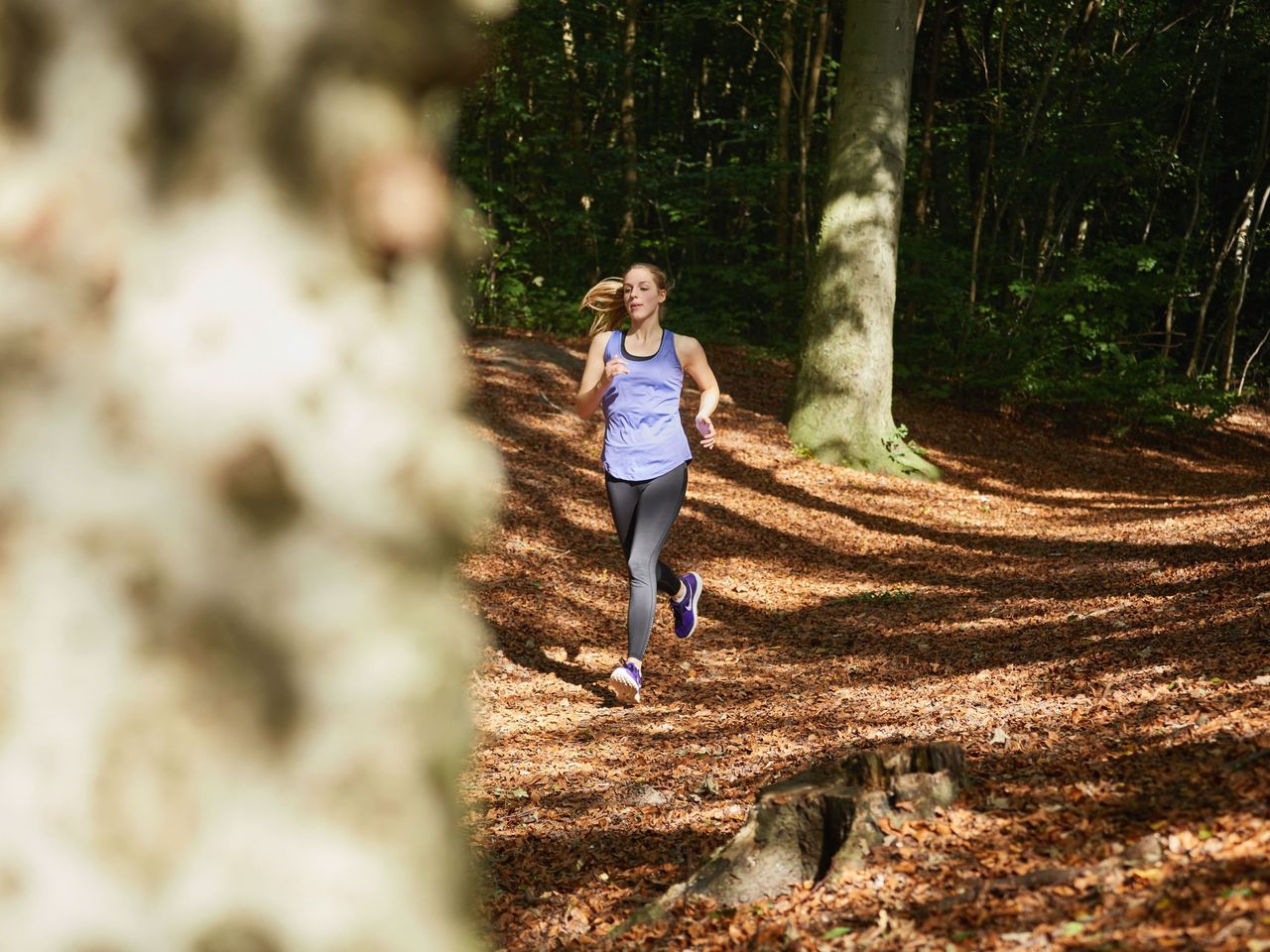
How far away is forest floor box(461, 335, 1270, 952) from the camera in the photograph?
276 centimetres

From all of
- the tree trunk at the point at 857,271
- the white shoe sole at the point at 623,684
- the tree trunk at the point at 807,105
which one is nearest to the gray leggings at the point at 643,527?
the white shoe sole at the point at 623,684

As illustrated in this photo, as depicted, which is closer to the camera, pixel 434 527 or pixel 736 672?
pixel 434 527

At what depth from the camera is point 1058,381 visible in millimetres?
17188

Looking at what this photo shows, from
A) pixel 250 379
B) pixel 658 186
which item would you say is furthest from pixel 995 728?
pixel 658 186

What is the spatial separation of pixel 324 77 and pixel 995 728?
4.03m

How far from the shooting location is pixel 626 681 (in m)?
5.82

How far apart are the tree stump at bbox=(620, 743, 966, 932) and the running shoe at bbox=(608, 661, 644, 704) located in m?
2.50

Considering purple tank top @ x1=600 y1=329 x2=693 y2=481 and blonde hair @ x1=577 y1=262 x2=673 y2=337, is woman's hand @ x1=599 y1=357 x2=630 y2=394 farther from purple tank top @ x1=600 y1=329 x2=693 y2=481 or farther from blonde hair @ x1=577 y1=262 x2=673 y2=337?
blonde hair @ x1=577 y1=262 x2=673 y2=337

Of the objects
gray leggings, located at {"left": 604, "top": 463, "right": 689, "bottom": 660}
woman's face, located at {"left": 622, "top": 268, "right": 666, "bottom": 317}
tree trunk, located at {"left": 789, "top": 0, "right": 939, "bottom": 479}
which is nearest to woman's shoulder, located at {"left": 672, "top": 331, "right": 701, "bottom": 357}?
woman's face, located at {"left": 622, "top": 268, "right": 666, "bottom": 317}

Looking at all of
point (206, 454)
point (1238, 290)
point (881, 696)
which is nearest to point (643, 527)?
point (881, 696)

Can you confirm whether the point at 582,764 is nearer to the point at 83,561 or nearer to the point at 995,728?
the point at 995,728

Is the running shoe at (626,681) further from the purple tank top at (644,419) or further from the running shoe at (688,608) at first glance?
the purple tank top at (644,419)

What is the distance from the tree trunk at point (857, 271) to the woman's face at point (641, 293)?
292 inches

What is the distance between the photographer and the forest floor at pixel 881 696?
276 centimetres
